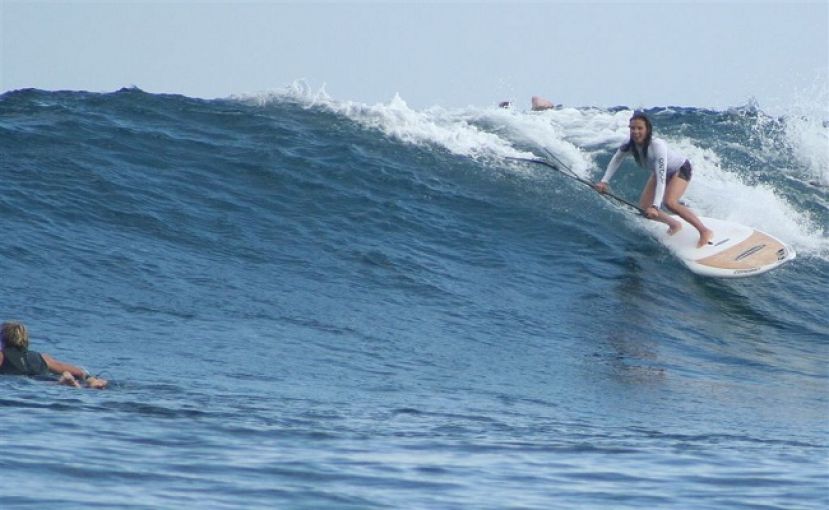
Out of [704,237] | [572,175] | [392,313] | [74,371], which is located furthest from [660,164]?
[74,371]

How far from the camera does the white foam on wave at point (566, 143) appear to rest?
595 inches

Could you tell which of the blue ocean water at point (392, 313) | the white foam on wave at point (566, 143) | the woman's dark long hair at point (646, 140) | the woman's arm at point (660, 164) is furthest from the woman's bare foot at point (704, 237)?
the white foam on wave at point (566, 143)

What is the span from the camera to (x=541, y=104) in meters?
18.7

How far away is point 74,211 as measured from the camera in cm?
1247

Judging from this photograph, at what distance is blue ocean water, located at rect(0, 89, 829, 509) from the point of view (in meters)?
6.06

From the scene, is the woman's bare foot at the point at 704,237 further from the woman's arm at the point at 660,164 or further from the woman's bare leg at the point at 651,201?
the woman's arm at the point at 660,164

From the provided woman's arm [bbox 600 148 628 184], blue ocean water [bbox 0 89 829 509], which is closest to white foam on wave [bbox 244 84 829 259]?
blue ocean water [bbox 0 89 829 509]

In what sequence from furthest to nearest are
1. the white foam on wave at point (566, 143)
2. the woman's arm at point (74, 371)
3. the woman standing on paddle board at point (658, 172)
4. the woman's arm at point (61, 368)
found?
1. the white foam on wave at point (566, 143)
2. the woman standing on paddle board at point (658, 172)
3. the woman's arm at point (61, 368)
4. the woman's arm at point (74, 371)

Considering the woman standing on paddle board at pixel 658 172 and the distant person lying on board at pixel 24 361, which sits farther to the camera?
the woman standing on paddle board at pixel 658 172

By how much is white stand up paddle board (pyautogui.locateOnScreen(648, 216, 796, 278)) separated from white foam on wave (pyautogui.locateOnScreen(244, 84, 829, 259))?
114 cm

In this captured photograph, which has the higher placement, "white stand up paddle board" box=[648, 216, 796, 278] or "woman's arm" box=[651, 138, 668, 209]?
"woman's arm" box=[651, 138, 668, 209]

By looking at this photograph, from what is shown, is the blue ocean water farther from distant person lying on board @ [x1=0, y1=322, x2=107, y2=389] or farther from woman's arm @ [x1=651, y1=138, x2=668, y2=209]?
woman's arm @ [x1=651, y1=138, x2=668, y2=209]

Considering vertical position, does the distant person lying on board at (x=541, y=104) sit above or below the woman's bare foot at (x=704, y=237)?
above

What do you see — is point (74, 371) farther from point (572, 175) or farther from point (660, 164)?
point (572, 175)
